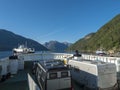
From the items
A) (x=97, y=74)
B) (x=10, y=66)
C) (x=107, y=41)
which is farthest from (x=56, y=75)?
(x=107, y=41)

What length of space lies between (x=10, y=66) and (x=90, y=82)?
33.5 ft

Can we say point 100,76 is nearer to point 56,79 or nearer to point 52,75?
point 56,79

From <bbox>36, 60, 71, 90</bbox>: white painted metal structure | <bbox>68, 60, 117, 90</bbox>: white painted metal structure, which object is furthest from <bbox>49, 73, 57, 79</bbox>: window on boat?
<bbox>68, 60, 117, 90</bbox>: white painted metal structure

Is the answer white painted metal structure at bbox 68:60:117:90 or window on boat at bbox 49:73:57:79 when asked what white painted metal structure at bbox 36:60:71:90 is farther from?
white painted metal structure at bbox 68:60:117:90

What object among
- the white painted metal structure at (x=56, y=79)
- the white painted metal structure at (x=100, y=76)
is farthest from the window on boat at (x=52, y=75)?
the white painted metal structure at (x=100, y=76)

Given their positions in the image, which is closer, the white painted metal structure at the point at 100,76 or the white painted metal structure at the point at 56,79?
the white painted metal structure at the point at 56,79

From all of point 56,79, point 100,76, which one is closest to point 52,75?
point 56,79

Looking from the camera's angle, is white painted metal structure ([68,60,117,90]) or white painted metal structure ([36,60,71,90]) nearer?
white painted metal structure ([36,60,71,90])

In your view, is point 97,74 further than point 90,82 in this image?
No

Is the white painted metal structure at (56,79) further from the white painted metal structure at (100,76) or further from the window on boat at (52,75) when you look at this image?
the white painted metal structure at (100,76)

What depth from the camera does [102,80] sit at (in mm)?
9328

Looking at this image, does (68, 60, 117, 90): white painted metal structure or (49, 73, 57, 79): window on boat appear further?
(68, 60, 117, 90): white painted metal structure

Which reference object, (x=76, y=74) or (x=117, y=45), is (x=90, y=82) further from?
(x=117, y=45)

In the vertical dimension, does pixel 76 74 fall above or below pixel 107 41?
below
